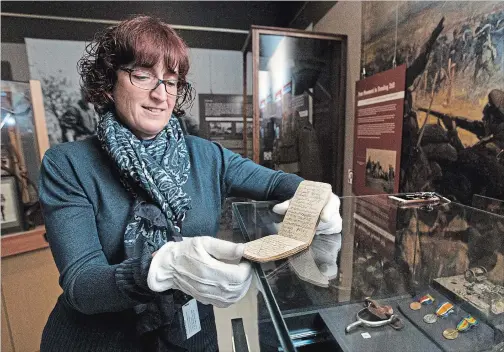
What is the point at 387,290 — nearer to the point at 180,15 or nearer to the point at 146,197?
the point at 146,197

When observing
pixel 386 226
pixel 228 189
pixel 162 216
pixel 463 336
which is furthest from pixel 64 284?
pixel 386 226

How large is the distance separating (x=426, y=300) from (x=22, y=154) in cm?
189

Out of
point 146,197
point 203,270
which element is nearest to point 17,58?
point 146,197

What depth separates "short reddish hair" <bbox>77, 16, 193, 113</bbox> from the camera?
630mm

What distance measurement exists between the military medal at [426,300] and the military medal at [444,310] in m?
0.01

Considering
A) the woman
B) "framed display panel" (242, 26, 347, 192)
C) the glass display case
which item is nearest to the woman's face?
the woman

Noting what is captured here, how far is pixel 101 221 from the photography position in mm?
607

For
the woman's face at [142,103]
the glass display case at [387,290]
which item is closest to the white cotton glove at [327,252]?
the glass display case at [387,290]

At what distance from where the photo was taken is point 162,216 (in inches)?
24.8

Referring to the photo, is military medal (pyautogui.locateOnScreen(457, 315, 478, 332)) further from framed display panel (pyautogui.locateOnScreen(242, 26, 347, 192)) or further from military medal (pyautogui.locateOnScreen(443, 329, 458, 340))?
framed display panel (pyautogui.locateOnScreen(242, 26, 347, 192))

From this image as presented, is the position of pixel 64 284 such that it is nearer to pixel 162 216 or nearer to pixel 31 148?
pixel 162 216

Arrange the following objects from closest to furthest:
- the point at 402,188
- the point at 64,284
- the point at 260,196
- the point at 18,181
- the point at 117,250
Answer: the point at 64,284
the point at 117,250
the point at 260,196
the point at 402,188
the point at 18,181

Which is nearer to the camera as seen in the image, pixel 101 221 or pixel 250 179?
pixel 101 221

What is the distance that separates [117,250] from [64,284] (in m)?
0.14
